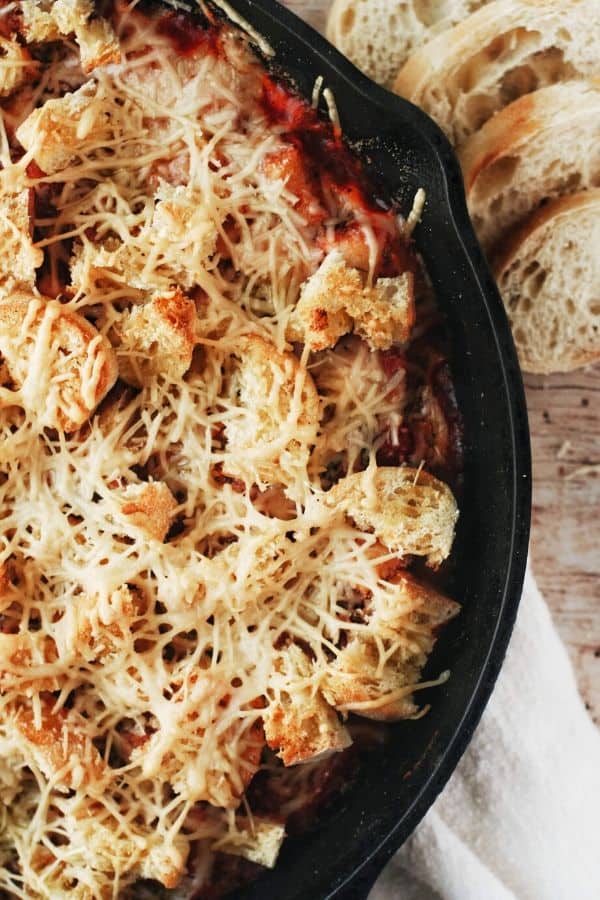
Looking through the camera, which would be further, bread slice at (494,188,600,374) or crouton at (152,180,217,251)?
bread slice at (494,188,600,374)

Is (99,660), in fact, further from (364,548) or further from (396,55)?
(396,55)

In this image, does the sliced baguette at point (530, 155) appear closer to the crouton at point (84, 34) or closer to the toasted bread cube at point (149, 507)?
the crouton at point (84, 34)

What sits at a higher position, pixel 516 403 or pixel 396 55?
pixel 396 55

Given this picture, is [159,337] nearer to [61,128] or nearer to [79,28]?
[61,128]

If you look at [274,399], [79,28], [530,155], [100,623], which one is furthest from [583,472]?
[79,28]

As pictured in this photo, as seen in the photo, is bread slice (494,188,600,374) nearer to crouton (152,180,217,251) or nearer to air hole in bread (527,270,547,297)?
air hole in bread (527,270,547,297)

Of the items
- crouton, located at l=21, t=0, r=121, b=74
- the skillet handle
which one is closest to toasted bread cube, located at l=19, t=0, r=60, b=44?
crouton, located at l=21, t=0, r=121, b=74

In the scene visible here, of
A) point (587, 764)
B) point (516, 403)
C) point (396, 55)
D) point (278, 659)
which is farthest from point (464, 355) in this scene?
point (587, 764)
